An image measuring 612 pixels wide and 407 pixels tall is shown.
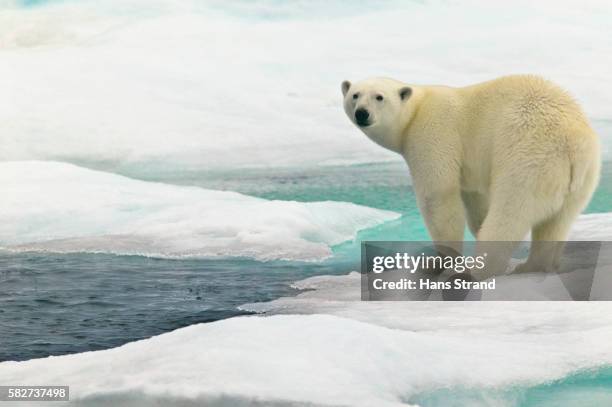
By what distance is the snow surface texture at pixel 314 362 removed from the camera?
3641 mm

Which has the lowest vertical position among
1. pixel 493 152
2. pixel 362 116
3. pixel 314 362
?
pixel 314 362

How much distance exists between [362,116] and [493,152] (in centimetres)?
81

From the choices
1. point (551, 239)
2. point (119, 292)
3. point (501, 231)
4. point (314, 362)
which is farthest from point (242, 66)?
point (314, 362)

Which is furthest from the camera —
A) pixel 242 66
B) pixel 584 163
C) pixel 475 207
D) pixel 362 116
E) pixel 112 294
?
pixel 242 66

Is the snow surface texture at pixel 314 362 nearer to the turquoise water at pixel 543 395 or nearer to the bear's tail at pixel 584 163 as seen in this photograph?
the turquoise water at pixel 543 395

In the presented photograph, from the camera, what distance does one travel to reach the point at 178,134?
1497cm

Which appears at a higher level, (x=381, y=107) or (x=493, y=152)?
(x=381, y=107)

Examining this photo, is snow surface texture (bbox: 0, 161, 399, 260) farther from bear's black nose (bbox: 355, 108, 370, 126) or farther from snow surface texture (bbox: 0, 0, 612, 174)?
snow surface texture (bbox: 0, 0, 612, 174)

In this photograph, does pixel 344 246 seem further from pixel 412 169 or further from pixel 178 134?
pixel 178 134

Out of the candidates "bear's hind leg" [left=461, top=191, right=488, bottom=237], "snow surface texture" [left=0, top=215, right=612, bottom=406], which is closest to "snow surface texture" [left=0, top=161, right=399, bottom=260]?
"bear's hind leg" [left=461, top=191, right=488, bottom=237]

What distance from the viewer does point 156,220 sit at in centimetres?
959

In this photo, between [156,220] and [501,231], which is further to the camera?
[156,220]

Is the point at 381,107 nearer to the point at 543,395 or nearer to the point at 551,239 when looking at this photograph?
the point at 551,239

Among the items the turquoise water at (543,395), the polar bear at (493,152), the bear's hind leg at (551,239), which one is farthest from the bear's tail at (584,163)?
the turquoise water at (543,395)
